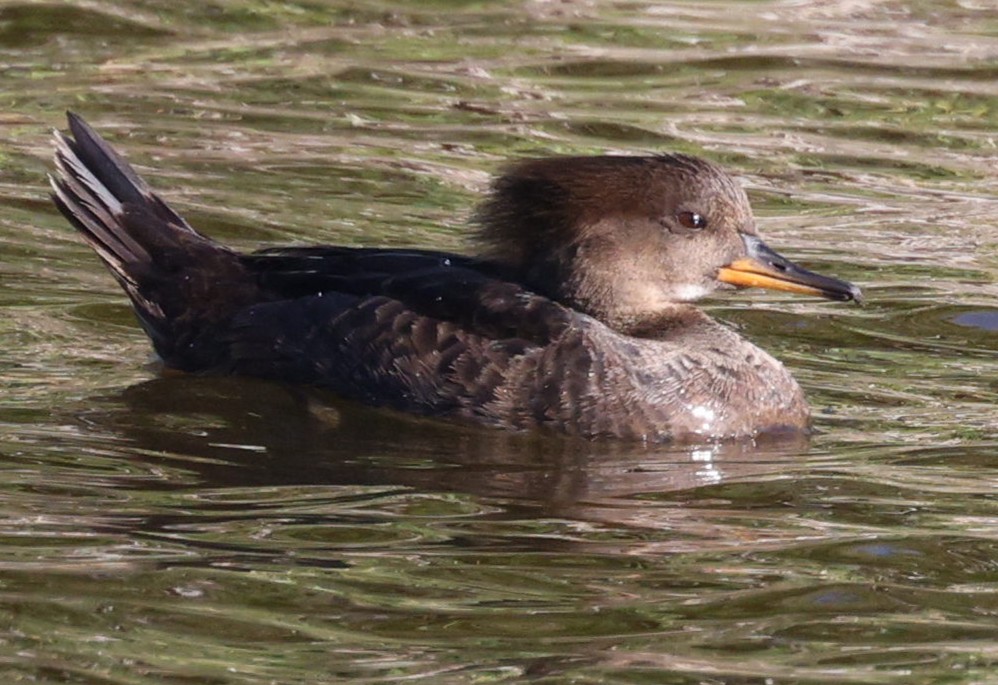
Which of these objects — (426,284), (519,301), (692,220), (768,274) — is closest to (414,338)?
(426,284)

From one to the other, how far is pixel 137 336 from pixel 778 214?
3.47 m

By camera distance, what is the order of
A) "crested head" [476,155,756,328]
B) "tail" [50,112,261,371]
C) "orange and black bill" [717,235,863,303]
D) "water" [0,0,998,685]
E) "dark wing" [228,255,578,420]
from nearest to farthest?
"water" [0,0,998,685] → "dark wing" [228,255,578,420] → "crested head" [476,155,756,328] → "orange and black bill" [717,235,863,303] → "tail" [50,112,261,371]

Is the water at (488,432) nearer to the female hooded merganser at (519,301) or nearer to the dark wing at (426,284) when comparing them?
the female hooded merganser at (519,301)

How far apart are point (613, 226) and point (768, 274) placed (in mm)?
614

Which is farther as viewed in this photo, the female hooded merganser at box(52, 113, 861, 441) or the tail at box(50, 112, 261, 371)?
the tail at box(50, 112, 261, 371)

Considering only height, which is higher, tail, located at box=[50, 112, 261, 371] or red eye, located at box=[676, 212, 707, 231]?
red eye, located at box=[676, 212, 707, 231]

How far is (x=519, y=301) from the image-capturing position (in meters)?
7.67

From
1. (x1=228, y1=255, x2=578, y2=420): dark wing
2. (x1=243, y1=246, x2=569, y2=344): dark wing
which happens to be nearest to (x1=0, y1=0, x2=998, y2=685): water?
(x1=228, y1=255, x2=578, y2=420): dark wing

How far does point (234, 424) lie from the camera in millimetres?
7453

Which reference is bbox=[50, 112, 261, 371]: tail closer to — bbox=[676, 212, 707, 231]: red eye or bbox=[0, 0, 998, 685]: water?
bbox=[0, 0, 998, 685]: water

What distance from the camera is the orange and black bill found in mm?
7957

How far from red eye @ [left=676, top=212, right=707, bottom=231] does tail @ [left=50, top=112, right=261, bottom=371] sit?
5.24ft

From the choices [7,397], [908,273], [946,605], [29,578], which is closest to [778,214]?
[908,273]

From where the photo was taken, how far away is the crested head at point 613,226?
25.7ft
